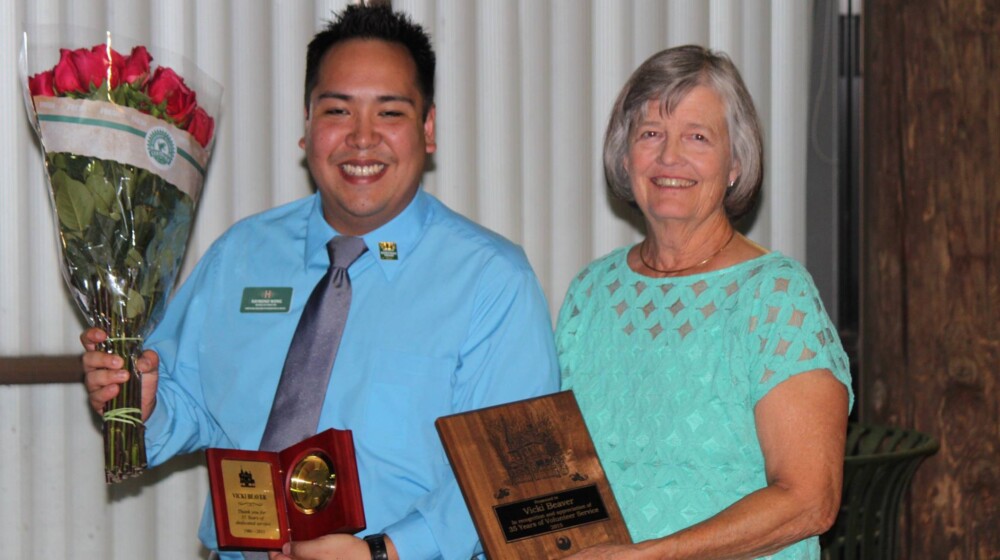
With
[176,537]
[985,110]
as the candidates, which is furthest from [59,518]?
[985,110]

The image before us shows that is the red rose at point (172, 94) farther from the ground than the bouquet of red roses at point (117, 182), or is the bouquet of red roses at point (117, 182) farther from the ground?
the red rose at point (172, 94)

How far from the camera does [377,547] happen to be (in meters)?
2.18

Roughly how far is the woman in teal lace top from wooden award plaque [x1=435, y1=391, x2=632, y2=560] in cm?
7

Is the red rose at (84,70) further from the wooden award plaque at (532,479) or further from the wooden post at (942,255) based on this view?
the wooden post at (942,255)

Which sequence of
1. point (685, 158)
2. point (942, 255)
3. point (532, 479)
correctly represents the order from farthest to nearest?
1. point (942, 255)
2. point (685, 158)
3. point (532, 479)

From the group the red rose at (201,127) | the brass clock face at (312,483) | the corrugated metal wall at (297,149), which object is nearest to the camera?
the brass clock face at (312,483)

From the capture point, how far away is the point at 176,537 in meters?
3.52

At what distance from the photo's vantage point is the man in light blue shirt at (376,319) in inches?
90.8

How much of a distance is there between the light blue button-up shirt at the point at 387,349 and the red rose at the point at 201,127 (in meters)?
0.31

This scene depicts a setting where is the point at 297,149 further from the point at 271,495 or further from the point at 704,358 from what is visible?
the point at 704,358

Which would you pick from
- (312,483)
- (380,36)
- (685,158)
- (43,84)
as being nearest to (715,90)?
(685,158)

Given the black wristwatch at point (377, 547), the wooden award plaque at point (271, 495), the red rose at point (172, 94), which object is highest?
the red rose at point (172, 94)

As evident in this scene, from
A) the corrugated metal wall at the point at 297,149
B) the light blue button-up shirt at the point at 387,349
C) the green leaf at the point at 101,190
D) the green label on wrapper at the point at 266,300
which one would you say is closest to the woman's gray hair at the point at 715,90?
the light blue button-up shirt at the point at 387,349

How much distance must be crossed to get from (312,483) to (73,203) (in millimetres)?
718
